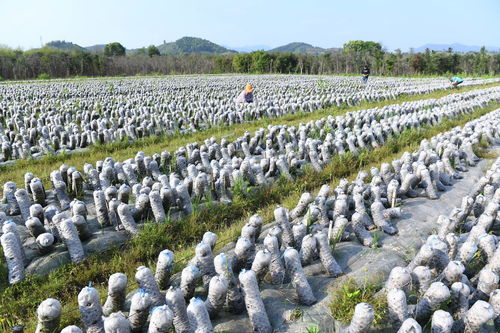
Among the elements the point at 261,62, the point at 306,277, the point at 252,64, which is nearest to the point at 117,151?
the point at 306,277

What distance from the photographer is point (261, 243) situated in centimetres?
444

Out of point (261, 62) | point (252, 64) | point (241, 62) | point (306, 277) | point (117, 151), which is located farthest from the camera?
point (241, 62)

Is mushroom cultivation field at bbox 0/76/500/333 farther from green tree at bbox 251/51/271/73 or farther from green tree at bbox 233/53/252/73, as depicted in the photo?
green tree at bbox 233/53/252/73

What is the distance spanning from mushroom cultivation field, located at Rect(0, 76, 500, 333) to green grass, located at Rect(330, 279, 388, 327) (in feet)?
0.06

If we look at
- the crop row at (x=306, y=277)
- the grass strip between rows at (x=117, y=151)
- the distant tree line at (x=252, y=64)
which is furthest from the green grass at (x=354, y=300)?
the distant tree line at (x=252, y=64)

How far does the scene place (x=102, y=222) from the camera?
4.98m

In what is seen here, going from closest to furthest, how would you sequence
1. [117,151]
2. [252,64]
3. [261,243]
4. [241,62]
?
1. [261,243]
2. [117,151]
3. [252,64]
4. [241,62]

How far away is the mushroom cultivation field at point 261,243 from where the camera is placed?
114 inches

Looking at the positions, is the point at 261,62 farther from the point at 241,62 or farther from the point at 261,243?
the point at 261,243

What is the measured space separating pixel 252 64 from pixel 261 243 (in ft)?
190

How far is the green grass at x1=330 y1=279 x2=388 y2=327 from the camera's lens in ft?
9.80

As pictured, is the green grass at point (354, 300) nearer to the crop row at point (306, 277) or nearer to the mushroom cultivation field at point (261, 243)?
the mushroom cultivation field at point (261, 243)

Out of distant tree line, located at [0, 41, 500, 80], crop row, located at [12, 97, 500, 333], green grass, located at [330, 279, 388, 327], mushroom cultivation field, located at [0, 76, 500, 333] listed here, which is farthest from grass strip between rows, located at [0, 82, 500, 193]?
distant tree line, located at [0, 41, 500, 80]

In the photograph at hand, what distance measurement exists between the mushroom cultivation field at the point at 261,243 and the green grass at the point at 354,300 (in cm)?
2
